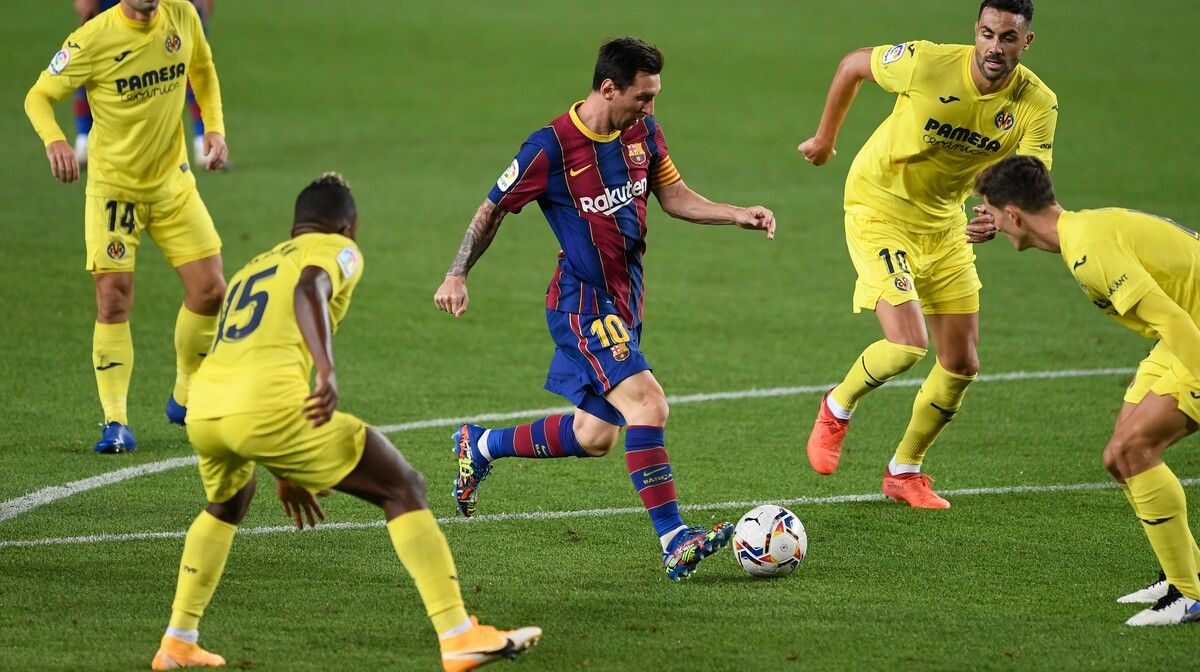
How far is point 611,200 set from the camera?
23.0 ft

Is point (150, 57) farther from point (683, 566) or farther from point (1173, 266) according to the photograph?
point (1173, 266)

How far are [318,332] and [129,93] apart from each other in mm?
4142

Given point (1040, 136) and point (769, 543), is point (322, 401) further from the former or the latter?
point (1040, 136)

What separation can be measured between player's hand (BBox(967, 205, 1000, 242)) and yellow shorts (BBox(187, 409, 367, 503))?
287 cm

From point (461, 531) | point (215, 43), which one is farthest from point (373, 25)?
point (461, 531)

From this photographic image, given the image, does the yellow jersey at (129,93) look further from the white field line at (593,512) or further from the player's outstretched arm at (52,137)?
the white field line at (593,512)

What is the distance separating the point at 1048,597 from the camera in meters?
6.35

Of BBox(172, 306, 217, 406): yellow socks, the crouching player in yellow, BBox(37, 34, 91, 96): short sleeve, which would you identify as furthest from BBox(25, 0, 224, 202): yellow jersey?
the crouching player in yellow

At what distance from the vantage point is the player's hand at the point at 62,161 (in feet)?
27.2

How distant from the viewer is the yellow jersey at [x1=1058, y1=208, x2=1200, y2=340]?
5.65 meters

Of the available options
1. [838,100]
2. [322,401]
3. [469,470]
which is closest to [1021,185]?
[838,100]

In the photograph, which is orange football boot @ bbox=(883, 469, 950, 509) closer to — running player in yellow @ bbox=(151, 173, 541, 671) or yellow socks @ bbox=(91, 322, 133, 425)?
running player in yellow @ bbox=(151, 173, 541, 671)

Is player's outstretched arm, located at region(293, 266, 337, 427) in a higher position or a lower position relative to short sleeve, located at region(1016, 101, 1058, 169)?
lower

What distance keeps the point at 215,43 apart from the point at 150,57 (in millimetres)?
18964
